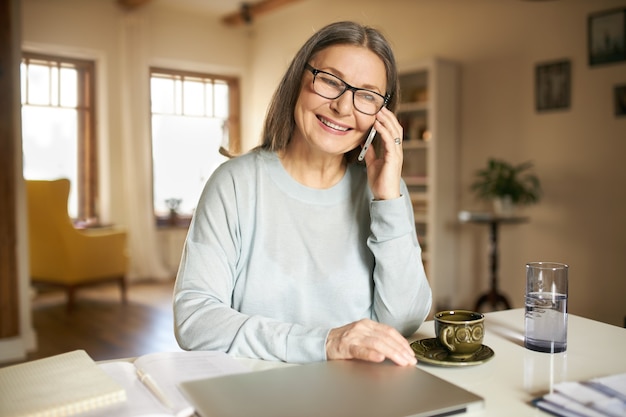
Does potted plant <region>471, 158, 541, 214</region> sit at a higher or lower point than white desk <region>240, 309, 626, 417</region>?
higher

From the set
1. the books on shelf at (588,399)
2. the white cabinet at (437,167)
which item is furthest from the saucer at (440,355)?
the white cabinet at (437,167)

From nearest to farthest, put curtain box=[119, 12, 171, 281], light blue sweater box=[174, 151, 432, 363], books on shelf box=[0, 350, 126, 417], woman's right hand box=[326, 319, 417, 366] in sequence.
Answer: books on shelf box=[0, 350, 126, 417] → woman's right hand box=[326, 319, 417, 366] → light blue sweater box=[174, 151, 432, 363] → curtain box=[119, 12, 171, 281]

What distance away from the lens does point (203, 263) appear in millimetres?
1174

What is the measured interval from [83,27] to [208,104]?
167 centimetres

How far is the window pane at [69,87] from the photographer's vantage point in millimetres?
5848

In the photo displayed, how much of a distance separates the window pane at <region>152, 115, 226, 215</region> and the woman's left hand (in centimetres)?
532

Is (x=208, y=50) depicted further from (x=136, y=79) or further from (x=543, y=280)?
(x=543, y=280)

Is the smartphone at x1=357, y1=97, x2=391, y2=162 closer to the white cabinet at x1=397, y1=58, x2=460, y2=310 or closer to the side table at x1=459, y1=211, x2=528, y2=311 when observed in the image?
the side table at x1=459, y1=211, x2=528, y2=311

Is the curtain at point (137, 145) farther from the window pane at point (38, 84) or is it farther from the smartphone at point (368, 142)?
the smartphone at point (368, 142)

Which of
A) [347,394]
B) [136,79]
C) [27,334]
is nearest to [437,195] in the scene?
[27,334]

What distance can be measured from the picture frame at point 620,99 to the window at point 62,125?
4.71 m

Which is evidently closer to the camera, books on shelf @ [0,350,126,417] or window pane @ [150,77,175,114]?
books on shelf @ [0,350,126,417]

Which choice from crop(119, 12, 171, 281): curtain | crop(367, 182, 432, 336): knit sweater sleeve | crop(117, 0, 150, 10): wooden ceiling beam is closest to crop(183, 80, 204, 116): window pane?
crop(119, 12, 171, 281): curtain

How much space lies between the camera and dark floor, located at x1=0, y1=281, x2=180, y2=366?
360 cm
